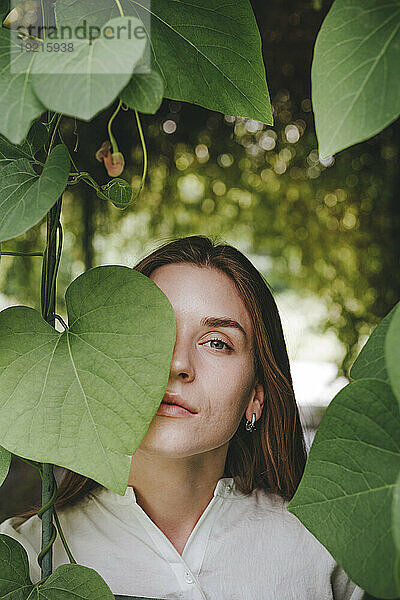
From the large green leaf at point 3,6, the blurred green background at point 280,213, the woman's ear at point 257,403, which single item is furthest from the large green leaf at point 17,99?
the blurred green background at point 280,213

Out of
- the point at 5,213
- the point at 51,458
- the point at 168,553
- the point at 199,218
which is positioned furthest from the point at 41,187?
the point at 199,218

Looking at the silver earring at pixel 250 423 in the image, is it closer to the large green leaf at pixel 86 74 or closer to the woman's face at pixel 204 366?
the woman's face at pixel 204 366

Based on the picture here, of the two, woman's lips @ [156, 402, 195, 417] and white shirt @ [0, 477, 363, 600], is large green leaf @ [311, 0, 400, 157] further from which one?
white shirt @ [0, 477, 363, 600]

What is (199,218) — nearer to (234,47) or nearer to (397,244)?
(397,244)

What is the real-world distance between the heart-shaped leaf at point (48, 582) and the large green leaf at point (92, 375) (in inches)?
3.8

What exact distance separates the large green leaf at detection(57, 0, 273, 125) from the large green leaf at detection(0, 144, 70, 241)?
97 mm

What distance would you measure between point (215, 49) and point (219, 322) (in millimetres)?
230

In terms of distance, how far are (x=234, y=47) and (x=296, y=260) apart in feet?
7.14

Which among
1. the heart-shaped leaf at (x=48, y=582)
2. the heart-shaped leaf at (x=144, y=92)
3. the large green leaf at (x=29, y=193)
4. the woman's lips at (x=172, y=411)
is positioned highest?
the heart-shaped leaf at (x=144, y=92)

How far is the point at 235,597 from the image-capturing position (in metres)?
0.58

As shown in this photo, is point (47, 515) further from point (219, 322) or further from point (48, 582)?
point (219, 322)

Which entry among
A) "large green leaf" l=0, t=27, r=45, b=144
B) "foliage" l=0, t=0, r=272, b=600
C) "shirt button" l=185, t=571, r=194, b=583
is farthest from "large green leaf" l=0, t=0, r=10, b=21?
"shirt button" l=185, t=571, r=194, b=583

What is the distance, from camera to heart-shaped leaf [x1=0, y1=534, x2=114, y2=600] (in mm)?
406

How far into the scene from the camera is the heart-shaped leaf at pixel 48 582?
16.0 inches
